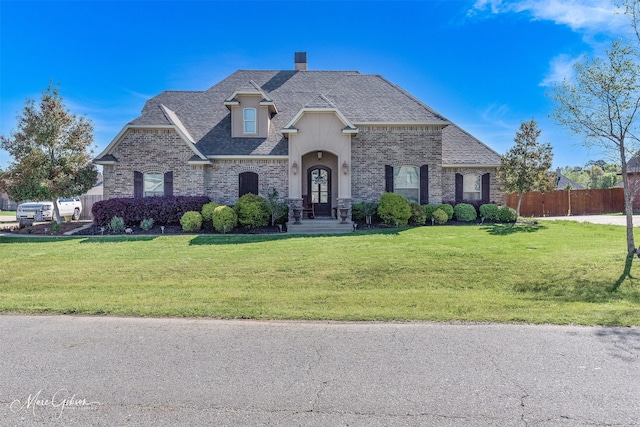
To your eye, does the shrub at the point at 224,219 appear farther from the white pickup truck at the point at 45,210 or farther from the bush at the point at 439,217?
the white pickup truck at the point at 45,210

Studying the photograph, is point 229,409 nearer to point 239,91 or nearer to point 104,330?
point 104,330

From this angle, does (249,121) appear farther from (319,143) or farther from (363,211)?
(363,211)

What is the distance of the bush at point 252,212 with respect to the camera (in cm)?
1512

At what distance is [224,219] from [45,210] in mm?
15596

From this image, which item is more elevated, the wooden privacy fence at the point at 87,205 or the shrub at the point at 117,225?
the wooden privacy fence at the point at 87,205

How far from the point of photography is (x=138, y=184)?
1744cm

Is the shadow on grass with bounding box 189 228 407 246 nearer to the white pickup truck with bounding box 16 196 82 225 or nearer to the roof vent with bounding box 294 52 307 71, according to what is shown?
the white pickup truck with bounding box 16 196 82 225

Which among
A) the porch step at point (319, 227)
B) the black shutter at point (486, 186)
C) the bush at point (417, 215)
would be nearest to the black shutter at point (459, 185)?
the black shutter at point (486, 186)

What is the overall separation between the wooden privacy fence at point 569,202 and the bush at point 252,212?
20539 mm

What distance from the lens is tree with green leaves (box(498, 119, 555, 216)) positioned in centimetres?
1750

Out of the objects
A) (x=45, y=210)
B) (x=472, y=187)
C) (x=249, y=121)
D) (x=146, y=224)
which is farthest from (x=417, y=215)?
(x=45, y=210)

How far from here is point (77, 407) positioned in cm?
341

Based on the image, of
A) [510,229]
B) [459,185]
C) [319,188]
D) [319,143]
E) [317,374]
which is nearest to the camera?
[317,374]

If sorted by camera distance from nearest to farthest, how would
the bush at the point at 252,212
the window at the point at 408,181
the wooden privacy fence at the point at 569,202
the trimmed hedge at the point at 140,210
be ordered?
the bush at the point at 252,212
the trimmed hedge at the point at 140,210
the window at the point at 408,181
the wooden privacy fence at the point at 569,202
